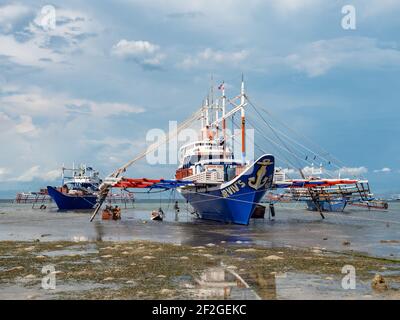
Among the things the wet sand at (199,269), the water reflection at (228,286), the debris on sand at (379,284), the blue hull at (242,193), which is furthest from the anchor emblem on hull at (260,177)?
the debris on sand at (379,284)

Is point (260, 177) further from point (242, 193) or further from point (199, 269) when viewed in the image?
point (199, 269)

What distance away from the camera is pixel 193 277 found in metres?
15.2

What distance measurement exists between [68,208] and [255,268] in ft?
292

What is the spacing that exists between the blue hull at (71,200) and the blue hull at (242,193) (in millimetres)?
56273

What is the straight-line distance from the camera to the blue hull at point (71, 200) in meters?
96.8

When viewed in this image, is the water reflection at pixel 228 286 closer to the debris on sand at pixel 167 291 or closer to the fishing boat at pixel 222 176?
the debris on sand at pixel 167 291

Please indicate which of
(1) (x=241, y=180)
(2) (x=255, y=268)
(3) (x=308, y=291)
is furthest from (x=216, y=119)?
(3) (x=308, y=291)

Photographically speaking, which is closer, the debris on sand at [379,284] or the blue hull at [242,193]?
the debris on sand at [379,284]

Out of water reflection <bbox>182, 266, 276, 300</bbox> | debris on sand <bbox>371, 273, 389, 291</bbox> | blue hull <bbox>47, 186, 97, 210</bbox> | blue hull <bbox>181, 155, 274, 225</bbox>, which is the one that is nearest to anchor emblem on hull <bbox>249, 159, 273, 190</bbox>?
blue hull <bbox>181, 155, 274, 225</bbox>

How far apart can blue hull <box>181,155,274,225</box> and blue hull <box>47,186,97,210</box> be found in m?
56.3

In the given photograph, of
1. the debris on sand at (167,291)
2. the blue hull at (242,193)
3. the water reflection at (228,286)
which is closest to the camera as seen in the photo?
the water reflection at (228,286)

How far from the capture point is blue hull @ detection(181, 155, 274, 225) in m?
39.7

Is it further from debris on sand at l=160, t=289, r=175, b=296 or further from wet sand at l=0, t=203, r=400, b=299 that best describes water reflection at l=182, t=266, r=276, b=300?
debris on sand at l=160, t=289, r=175, b=296
